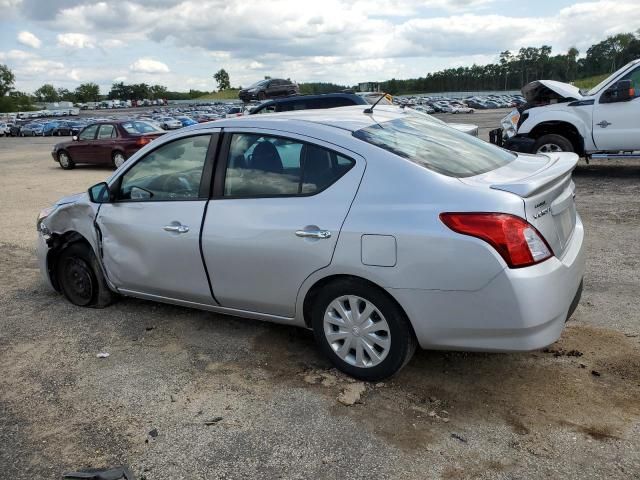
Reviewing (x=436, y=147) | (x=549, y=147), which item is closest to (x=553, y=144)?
(x=549, y=147)

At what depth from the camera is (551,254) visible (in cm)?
304

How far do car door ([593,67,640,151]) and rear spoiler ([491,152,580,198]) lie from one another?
266 inches

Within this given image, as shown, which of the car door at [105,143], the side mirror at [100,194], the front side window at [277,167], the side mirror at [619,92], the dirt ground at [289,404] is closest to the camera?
the dirt ground at [289,404]

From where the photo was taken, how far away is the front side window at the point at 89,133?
17297 mm

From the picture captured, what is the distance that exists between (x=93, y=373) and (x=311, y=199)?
6.29ft

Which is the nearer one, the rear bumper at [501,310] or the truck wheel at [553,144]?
the rear bumper at [501,310]

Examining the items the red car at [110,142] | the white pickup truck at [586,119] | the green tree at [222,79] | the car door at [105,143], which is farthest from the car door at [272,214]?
the green tree at [222,79]

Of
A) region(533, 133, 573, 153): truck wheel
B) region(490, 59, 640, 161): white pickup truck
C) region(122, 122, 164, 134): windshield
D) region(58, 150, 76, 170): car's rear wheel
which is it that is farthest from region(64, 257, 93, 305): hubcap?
region(58, 150, 76, 170): car's rear wheel

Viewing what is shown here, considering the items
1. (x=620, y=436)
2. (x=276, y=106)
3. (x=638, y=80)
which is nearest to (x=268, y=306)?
(x=620, y=436)

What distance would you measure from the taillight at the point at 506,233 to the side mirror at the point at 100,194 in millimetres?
2885

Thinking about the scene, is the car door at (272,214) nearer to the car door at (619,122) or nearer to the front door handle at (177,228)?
the front door handle at (177,228)

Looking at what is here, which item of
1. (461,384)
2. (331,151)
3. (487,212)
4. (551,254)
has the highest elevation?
(331,151)

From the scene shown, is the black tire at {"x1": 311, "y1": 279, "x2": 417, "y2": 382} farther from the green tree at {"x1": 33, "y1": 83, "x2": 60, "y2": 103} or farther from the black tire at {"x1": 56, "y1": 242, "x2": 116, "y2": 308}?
the green tree at {"x1": 33, "y1": 83, "x2": 60, "y2": 103}

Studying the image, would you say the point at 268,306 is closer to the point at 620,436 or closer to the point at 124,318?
the point at 124,318
